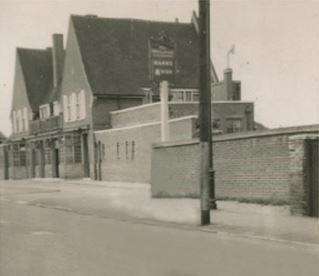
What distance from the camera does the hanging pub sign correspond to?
28.2m

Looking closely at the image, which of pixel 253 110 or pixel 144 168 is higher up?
pixel 253 110

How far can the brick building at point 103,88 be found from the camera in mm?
39406

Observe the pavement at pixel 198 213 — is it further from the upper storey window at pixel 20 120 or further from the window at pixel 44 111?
the upper storey window at pixel 20 120

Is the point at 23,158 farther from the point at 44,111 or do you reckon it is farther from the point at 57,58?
the point at 57,58

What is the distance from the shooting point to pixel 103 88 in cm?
3938

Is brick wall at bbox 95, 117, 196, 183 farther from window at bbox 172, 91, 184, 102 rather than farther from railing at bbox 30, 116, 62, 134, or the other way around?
railing at bbox 30, 116, 62, 134

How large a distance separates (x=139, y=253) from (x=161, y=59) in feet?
62.5

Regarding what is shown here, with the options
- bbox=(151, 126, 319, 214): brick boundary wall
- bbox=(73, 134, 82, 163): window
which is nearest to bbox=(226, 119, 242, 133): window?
bbox=(73, 134, 82, 163): window

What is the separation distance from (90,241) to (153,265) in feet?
10.5

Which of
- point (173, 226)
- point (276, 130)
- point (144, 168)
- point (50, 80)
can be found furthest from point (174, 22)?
point (173, 226)

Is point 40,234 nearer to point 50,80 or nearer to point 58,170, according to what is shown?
point 58,170

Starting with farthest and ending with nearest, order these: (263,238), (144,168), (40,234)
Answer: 1. (144,168)
2. (40,234)
3. (263,238)

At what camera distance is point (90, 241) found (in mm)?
Answer: 12000

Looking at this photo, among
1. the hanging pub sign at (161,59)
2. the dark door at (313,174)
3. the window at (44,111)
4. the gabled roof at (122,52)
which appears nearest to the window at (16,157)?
the window at (44,111)
